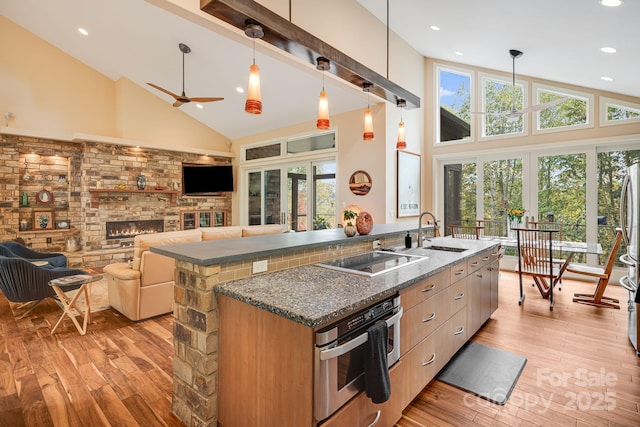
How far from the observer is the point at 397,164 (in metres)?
5.79

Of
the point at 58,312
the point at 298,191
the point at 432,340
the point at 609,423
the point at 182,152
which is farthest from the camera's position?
the point at 182,152

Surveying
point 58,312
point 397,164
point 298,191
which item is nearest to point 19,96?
point 58,312

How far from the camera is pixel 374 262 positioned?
104 inches

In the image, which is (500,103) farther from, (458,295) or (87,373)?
(87,373)

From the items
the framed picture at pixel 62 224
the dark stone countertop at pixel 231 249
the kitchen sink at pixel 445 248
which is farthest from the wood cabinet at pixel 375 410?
the framed picture at pixel 62 224

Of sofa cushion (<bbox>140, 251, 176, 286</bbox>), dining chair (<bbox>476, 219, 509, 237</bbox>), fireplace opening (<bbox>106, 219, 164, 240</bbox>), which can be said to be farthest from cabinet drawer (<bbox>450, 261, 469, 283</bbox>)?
fireplace opening (<bbox>106, 219, 164, 240</bbox>)

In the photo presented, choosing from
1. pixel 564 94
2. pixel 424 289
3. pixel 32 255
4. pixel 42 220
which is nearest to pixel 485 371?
pixel 424 289

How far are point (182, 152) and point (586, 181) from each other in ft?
27.6

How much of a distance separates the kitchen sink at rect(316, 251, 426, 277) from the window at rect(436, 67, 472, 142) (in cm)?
461

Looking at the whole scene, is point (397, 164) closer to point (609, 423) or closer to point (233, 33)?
point (233, 33)

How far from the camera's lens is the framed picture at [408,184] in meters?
5.86

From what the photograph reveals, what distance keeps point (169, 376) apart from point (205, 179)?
21.2 feet

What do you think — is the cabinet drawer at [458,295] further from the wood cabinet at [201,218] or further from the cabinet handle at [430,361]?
the wood cabinet at [201,218]

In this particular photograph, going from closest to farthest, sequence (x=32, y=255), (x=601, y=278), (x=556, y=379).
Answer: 1. (x=556, y=379)
2. (x=601, y=278)
3. (x=32, y=255)
